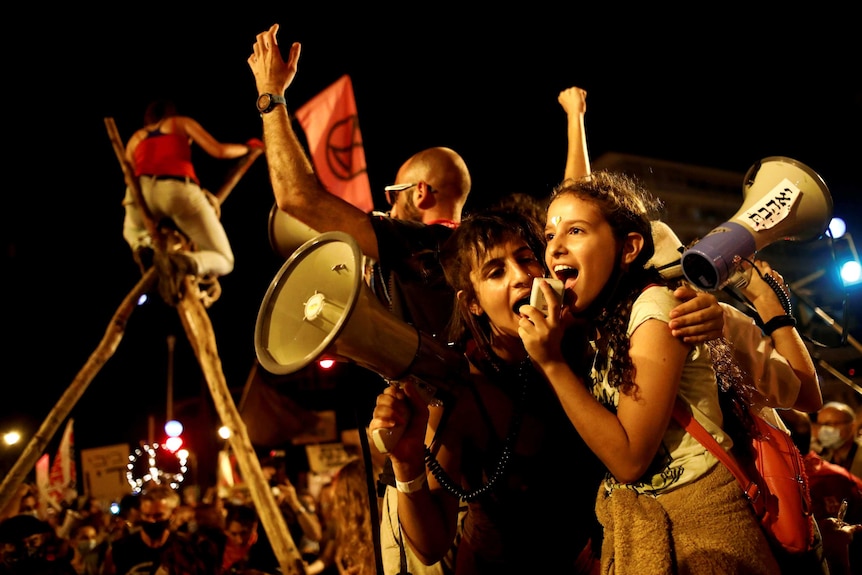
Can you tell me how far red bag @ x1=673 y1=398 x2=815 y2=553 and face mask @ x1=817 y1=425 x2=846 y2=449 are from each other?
544 centimetres

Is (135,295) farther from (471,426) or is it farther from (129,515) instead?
(471,426)

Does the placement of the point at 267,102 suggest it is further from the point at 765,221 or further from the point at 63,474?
the point at 63,474

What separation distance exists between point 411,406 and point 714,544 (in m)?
0.96

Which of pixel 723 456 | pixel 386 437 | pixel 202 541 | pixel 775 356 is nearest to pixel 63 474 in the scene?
pixel 202 541

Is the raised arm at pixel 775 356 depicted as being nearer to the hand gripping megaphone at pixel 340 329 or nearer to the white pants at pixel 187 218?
the hand gripping megaphone at pixel 340 329

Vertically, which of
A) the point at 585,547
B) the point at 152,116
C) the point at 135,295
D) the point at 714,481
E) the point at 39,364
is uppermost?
the point at 39,364

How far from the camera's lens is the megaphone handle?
2.09m

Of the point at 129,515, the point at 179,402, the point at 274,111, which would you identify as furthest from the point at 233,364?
the point at 274,111

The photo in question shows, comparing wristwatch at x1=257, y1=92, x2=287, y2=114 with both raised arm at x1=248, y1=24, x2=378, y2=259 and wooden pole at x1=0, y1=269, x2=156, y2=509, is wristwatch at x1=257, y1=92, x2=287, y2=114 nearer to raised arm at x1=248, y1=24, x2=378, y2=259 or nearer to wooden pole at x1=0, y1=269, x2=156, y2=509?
raised arm at x1=248, y1=24, x2=378, y2=259

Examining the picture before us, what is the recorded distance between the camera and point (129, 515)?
28.9 ft

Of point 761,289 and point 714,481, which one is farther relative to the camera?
point 761,289

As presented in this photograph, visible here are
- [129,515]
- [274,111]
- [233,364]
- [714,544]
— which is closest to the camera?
[714,544]

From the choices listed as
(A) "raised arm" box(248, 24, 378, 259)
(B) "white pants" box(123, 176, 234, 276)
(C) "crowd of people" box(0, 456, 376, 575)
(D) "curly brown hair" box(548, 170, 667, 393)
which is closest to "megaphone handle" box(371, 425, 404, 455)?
(D) "curly brown hair" box(548, 170, 667, 393)

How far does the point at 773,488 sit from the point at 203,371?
207 inches
